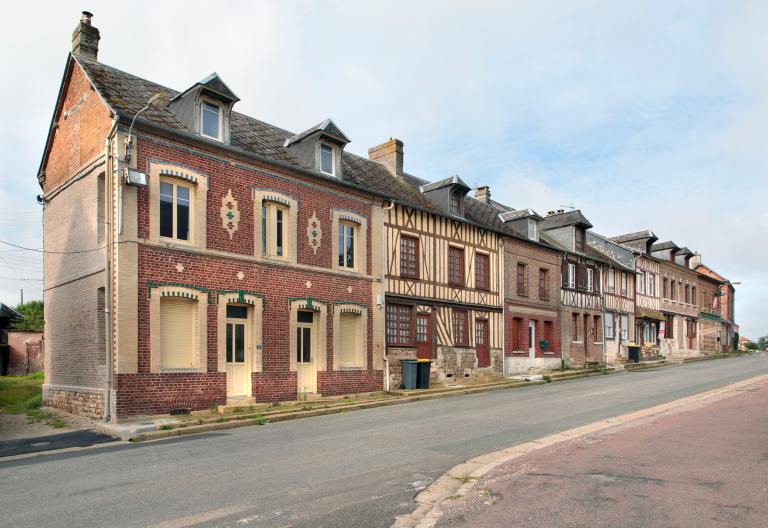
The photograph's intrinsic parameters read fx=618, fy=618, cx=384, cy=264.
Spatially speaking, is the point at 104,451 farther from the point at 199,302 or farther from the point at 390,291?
the point at 390,291

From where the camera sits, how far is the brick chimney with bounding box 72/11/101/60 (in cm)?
1566

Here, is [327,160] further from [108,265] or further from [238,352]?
[108,265]

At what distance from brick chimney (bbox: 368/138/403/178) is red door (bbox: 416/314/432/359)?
5.61 metres

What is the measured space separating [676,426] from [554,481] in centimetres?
423

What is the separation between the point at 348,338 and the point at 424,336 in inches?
137

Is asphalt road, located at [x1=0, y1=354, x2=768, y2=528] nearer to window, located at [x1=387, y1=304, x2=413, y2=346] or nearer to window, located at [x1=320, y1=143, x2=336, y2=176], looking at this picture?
window, located at [x1=387, y1=304, x2=413, y2=346]

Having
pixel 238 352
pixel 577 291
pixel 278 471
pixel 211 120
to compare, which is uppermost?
pixel 211 120

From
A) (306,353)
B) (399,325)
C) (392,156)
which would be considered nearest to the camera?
(306,353)

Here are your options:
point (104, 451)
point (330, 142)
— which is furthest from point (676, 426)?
point (330, 142)

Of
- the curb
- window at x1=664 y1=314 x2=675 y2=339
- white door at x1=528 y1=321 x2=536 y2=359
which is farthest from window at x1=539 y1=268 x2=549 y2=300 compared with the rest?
window at x1=664 y1=314 x2=675 y2=339

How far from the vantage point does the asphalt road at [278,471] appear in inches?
234

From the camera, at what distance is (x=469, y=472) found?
739 cm

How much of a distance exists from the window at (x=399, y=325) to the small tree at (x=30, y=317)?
27.0 metres

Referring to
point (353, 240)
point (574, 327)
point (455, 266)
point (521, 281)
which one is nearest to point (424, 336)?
point (455, 266)
